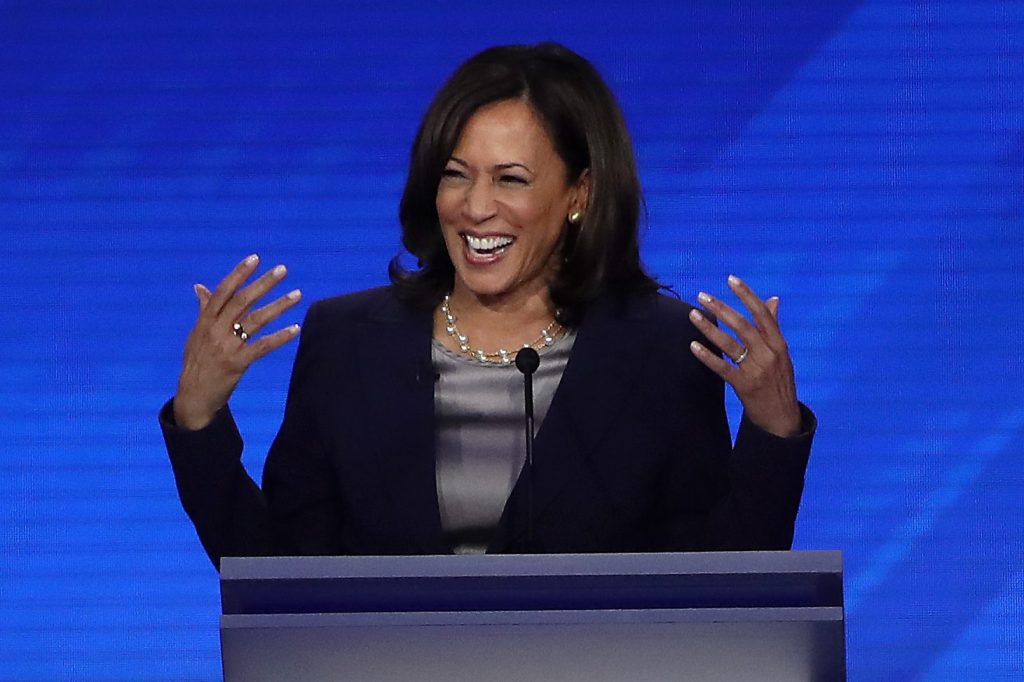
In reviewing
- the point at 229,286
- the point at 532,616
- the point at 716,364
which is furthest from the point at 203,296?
the point at 532,616

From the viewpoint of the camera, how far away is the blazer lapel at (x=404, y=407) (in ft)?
6.10

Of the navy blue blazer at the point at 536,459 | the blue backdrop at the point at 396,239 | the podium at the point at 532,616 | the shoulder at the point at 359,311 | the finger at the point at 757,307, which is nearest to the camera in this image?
the podium at the point at 532,616

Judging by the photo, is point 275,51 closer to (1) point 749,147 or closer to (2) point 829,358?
(1) point 749,147

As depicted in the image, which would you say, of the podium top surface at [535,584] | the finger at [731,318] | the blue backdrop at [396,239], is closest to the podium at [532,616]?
the podium top surface at [535,584]

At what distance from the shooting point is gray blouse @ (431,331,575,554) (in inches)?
73.9

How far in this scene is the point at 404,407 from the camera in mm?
1926

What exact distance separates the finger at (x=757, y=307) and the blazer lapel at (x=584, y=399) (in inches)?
10.6

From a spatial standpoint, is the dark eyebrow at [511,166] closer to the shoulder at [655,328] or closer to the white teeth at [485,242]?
the white teeth at [485,242]

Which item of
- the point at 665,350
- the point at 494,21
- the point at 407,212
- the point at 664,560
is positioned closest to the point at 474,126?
the point at 407,212

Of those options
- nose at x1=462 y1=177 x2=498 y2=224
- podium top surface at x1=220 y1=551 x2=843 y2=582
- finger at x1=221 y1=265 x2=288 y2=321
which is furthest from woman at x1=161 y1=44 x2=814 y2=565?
podium top surface at x1=220 y1=551 x2=843 y2=582

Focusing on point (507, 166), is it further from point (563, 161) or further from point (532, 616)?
point (532, 616)

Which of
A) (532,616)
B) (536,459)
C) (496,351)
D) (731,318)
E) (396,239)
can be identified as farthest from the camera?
(396,239)

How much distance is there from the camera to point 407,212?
2031 mm

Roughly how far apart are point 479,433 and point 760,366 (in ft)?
1.24
